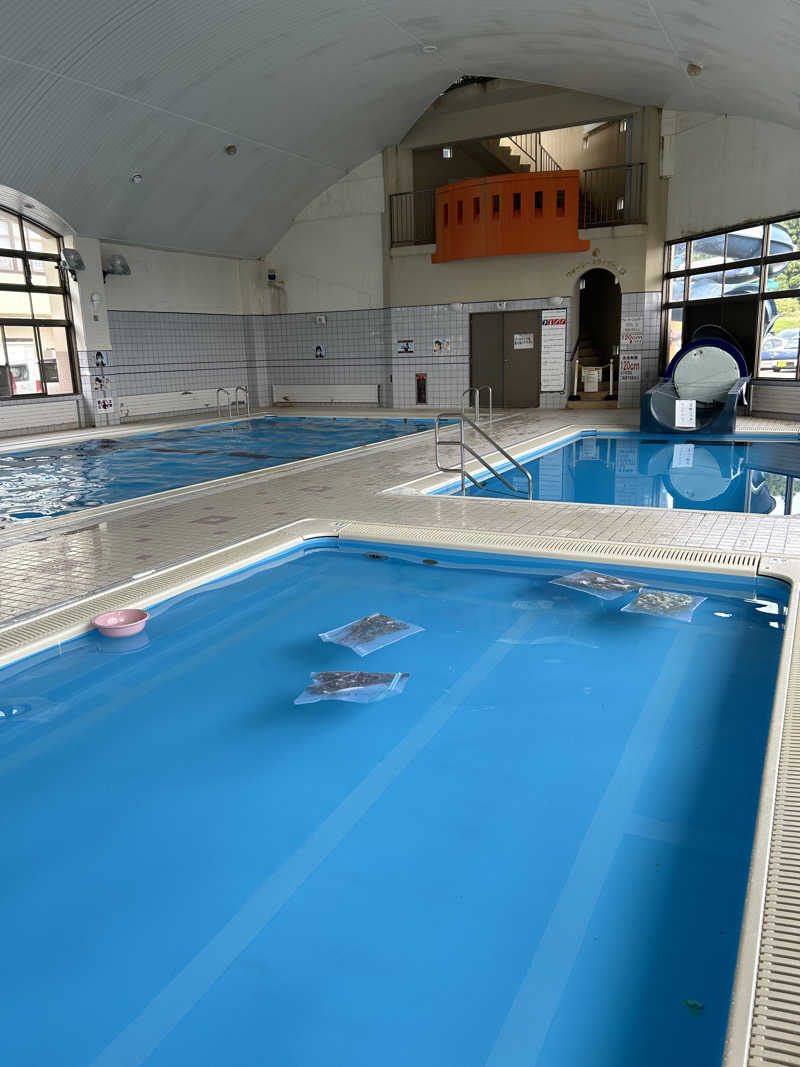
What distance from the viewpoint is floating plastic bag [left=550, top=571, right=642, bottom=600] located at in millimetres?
3822

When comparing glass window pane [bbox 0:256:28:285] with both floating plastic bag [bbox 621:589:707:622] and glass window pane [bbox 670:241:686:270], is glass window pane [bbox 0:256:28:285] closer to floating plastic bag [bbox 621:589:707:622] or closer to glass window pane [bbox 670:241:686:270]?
glass window pane [bbox 670:241:686:270]

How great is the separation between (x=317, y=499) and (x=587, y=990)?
14.7 ft

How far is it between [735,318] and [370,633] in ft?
30.1

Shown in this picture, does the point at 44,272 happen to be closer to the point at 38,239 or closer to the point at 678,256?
the point at 38,239

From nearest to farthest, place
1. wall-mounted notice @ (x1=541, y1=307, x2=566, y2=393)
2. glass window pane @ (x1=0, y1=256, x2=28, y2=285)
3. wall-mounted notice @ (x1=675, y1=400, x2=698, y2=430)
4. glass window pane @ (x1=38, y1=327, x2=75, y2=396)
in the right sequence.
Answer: wall-mounted notice @ (x1=675, y1=400, x2=698, y2=430) < glass window pane @ (x1=0, y1=256, x2=28, y2=285) < glass window pane @ (x1=38, y1=327, x2=75, y2=396) < wall-mounted notice @ (x1=541, y1=307, x2=566, y2=393)

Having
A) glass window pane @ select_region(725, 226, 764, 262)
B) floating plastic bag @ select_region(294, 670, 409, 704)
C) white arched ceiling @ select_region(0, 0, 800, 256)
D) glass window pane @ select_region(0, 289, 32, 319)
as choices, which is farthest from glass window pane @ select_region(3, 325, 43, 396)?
glass window pane @ select_region(725, 226, 764, 262)

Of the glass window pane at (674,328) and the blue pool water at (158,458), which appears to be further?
the glass window pane at (674,328)

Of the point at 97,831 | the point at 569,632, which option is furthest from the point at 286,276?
the point at 97,831

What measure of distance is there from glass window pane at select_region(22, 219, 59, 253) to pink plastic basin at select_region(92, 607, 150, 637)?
9.23 metres

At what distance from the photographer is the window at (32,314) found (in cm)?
1062

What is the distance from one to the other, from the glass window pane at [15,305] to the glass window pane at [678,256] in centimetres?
937

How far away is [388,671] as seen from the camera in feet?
10.5

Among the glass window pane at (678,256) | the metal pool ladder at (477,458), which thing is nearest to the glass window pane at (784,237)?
the glass window pane at (678,256)

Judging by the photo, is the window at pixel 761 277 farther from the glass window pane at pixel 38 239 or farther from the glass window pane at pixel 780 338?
the glass window pane at pixel 38 239
